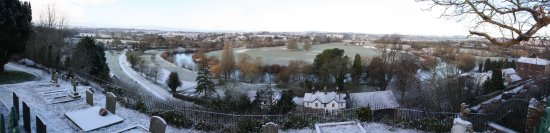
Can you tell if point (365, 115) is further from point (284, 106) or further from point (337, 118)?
point (284, 106)

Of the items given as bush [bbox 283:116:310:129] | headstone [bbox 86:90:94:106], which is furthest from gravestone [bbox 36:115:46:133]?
bush [bbox 283:116:310:129]

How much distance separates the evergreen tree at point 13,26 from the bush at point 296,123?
542 inches

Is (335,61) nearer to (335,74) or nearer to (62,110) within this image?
(335,74)

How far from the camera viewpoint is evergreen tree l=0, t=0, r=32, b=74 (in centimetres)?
1605

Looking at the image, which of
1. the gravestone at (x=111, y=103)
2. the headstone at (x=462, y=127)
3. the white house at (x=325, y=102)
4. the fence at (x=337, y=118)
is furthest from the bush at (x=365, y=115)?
the white house at (x=325, y=102)

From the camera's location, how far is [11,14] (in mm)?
16281

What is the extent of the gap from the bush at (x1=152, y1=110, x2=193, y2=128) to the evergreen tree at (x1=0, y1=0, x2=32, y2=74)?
10.1m

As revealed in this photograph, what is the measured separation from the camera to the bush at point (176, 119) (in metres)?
10.9

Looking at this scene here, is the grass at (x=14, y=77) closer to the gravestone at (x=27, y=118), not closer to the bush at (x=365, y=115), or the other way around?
the gravestone at (x=27, y=118)

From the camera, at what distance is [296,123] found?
1094 cm

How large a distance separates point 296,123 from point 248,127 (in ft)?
5.01

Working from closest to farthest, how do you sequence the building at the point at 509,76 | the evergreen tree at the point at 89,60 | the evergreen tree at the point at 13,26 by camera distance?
the evergreen tree at the point at 13,26, the evergreen tree at the point at 89,60, the building at the point at 509,76

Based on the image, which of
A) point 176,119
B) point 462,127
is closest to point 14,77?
point 176,119

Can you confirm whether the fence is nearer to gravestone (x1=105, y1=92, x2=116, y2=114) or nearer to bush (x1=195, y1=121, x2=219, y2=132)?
bush (x1=195, y1=121, x2=219, y2=132)
